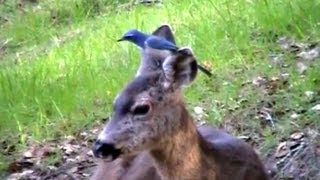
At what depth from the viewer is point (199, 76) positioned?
734 cm

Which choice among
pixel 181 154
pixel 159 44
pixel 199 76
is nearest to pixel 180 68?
pixel 159 44

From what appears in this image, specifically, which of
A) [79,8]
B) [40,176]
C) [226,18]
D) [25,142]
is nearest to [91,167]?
[40,176]

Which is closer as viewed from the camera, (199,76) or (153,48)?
(153,48)

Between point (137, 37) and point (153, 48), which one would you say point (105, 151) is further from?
point (137, 37)

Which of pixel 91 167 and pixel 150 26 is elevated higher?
pixel 150 26

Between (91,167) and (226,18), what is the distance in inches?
84.1

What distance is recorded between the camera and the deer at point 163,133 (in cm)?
488

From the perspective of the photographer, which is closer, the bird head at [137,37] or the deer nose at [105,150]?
the deer nose at [105,150]

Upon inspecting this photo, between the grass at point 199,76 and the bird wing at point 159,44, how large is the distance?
54.1 inches

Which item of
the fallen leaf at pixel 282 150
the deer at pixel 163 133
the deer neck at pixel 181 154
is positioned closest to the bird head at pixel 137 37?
the deer at pixel 163 133

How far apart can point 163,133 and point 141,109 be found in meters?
0.18

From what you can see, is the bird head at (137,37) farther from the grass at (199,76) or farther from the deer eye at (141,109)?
the grass at (199,76)

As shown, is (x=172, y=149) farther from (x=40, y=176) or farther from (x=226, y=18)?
(x=226, y=18)

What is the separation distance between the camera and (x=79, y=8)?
41.4 ft
